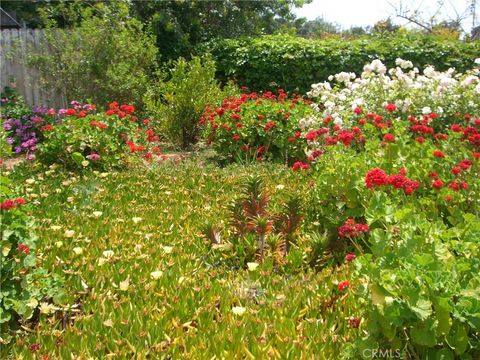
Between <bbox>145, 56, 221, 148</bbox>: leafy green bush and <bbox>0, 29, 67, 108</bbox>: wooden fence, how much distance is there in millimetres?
3871

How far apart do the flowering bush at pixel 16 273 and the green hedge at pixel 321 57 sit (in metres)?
9.22

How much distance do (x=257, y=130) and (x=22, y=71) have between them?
274 inches

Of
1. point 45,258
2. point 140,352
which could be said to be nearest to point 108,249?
point 45,258

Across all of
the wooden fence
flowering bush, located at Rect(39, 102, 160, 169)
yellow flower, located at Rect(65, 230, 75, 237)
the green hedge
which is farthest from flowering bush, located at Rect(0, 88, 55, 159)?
the green hedge

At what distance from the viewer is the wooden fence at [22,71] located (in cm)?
1066

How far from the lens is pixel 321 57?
11086 millimetres

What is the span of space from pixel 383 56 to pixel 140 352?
1022 cm

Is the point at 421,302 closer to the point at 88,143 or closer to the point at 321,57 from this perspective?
the point at 88,143

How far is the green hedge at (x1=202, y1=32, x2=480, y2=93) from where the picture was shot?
11039mm

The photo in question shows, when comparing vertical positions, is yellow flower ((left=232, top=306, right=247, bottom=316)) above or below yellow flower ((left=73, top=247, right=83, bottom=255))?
above

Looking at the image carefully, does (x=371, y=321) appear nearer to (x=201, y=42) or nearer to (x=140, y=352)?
(x=140, y=352)

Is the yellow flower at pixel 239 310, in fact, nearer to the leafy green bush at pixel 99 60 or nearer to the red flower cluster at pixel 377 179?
the red flower cluster at pixel 377 179

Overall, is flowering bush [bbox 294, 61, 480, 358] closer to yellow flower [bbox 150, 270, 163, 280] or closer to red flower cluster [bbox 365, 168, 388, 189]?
red flower cluster [bbox 365, 168, 388, 189]

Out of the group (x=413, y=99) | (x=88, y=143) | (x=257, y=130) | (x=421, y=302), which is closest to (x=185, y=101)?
(x=257, y=130)
